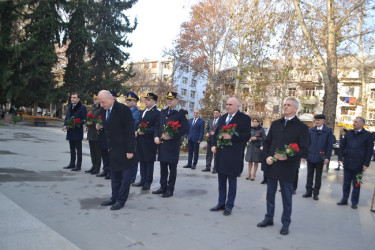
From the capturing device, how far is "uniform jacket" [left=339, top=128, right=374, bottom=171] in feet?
20.8

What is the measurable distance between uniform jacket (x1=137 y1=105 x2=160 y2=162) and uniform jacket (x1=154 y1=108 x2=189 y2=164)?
0.24m

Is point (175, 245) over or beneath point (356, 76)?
beneath

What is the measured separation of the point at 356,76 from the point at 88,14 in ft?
147

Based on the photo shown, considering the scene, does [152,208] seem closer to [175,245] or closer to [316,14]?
[175,245]

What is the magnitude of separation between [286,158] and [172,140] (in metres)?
2.53

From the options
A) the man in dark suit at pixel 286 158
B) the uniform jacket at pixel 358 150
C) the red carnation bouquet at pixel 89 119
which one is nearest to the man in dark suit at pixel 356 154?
the uniform jacket at pixel 358 150

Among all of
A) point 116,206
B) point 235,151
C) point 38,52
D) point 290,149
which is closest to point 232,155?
point 235,151

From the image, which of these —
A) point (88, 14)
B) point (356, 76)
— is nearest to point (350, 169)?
point (88, 14)

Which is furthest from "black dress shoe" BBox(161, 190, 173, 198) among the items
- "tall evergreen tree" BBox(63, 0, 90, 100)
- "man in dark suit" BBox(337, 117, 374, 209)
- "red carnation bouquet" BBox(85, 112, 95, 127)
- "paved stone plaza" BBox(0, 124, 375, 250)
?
"tall evergreen tree" BBox(63, 0, 90, 100)

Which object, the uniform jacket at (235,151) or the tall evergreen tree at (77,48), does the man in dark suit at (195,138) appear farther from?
the tall evergreen tree at (77,48)

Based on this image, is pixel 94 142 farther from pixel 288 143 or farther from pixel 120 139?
pixel 288 143

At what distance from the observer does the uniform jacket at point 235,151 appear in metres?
5.06

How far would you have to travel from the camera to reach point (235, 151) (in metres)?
5.16

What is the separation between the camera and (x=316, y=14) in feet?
47.3
